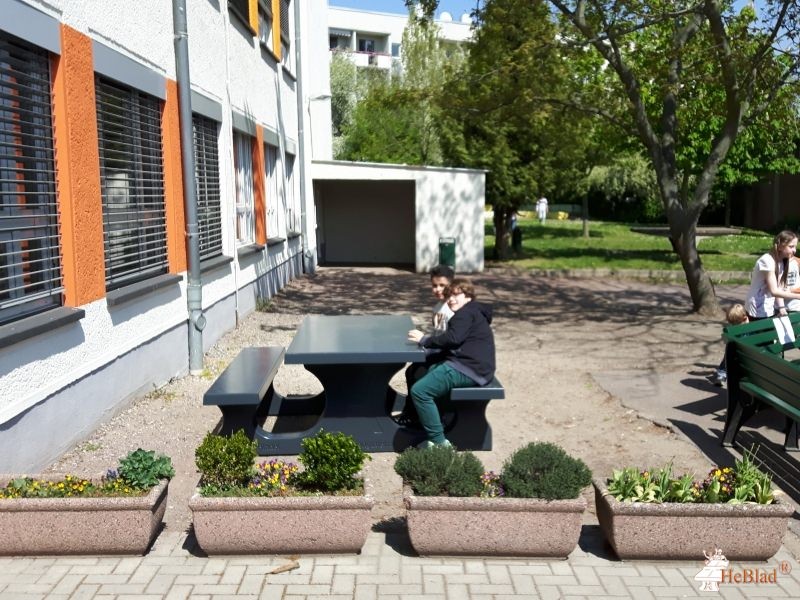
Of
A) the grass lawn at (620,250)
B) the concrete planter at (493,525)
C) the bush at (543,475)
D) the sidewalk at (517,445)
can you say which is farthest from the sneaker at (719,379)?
the grass lawn at (620,250)

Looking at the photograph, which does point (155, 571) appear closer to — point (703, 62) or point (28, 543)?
point (28, 543)

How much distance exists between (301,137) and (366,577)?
58.1ft

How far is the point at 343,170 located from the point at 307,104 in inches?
73.3

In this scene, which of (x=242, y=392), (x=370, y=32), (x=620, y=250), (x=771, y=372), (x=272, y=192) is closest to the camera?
(x=242, y=392)

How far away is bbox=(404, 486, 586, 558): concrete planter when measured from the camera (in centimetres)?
474

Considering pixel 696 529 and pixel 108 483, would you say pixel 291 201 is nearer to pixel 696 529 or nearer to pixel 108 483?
pixel 108 483

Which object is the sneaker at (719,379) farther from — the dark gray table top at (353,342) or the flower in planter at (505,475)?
the flower in planter at (505,475)

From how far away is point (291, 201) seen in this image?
2066cm

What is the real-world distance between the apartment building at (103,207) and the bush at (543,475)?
319cm

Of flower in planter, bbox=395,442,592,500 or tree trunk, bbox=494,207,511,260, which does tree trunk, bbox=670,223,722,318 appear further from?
tree trunk, bbox=494,207,511,260

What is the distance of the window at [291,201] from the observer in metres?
20.1

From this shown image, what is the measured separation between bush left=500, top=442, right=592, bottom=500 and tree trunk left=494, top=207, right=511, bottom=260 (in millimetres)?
20858

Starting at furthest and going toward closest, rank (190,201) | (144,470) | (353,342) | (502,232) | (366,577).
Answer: (502,232)
(190,201)
(353,342)
(144,470)
(366,577)

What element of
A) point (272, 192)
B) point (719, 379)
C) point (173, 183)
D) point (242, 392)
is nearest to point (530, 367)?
point (719, 379)
